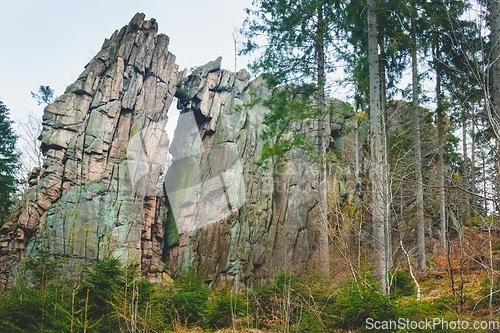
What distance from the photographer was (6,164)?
20.2 m

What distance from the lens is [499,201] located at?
3.31 meters

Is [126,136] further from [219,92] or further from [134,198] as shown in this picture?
[219,92]

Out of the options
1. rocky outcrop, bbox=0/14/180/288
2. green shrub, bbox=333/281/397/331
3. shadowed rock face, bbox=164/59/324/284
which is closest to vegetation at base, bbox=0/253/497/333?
green shrub, bbox=333/281/397/331

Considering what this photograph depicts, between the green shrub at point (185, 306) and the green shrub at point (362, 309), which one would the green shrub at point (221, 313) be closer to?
the green shrub at point (185, 306)

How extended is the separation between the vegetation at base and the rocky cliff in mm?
11649

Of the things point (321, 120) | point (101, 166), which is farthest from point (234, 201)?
point (321, 120)

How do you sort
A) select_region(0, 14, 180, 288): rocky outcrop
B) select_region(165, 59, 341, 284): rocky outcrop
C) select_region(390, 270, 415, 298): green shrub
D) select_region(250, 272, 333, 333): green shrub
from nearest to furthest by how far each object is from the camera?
select_region(250, 272, 333, 333): green shrub → select_region(390, 270, 415, 298): green shrub → select_region(0, 14, 180, 288): rocky outcrop → select_region(165, 59, 341, 284): rocky outcrop

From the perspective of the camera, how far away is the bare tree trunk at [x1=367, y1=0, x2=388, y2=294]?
603 cm

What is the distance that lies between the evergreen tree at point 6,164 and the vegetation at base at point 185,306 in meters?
14.1

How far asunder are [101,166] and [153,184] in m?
2.82

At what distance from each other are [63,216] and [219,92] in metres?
11.1

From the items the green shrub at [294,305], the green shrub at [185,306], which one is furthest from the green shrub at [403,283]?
the green shrub at [185,306]

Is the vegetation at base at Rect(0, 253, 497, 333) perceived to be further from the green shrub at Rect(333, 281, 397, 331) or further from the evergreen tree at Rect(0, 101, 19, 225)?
the evergreen tree at Rect(0, 101, 19, 225)

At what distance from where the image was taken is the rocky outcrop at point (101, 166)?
19.6 metres
